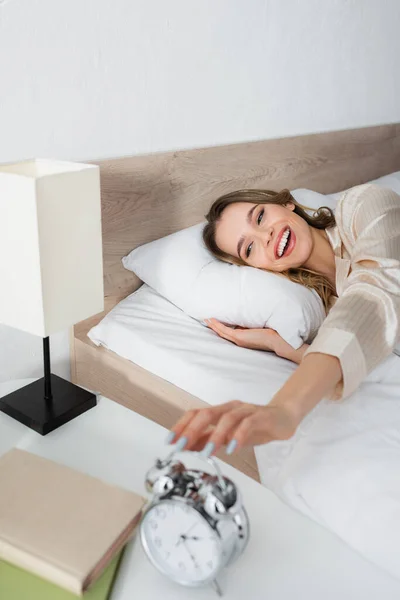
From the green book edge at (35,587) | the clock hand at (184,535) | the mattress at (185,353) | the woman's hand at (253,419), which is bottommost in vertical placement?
the green book edge at (35,587)

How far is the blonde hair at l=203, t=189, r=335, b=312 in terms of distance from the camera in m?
1.40

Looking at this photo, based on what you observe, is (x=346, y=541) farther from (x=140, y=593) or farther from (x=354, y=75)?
(x=354, y=75)

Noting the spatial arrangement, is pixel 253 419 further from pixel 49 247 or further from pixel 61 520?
pixel 49 247

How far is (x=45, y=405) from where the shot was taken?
3.48 feet

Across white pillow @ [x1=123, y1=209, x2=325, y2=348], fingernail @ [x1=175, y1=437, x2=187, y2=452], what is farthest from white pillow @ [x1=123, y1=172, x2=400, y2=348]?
fingernail @ [x1=175, y1=437, x2=187, y2=452]

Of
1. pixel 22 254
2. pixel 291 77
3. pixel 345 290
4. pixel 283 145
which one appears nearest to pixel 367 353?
pixel 345 290

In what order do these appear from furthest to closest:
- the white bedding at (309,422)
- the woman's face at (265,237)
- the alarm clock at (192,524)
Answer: the woman's face at (265,237)
the white bedding at (309,422)
the alarm clock at (192,524)

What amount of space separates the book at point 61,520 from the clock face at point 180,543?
6 cm

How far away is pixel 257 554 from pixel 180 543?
135mm

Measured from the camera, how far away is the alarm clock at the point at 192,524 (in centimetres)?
65

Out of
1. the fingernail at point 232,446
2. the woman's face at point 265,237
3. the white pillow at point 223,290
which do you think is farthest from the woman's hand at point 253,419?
the woman's face at point 265,237

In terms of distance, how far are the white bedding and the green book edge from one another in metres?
0.32

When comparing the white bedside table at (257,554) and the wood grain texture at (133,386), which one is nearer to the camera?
the white bedside table at (257,554)

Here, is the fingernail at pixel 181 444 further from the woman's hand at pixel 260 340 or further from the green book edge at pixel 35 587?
the woman's hand at pixel 260 340
